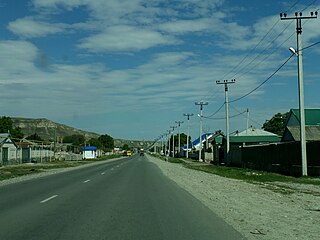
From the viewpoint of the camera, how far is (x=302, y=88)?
34.6m

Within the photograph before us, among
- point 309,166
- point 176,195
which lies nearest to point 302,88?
point 309,166

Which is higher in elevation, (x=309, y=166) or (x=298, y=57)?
(x=298, y=57)

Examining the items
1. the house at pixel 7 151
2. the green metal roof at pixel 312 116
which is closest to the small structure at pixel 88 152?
the house at pixel 7 151

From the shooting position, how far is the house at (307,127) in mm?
52281

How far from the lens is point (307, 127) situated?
54156 mm

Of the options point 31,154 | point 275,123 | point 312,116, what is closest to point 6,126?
point 31,154

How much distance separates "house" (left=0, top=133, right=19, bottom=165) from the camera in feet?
212

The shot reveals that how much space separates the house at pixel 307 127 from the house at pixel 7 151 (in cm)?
3432

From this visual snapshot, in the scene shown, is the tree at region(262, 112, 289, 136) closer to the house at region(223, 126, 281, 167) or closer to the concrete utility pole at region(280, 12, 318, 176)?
the house at region(223, 126, 281, 167)

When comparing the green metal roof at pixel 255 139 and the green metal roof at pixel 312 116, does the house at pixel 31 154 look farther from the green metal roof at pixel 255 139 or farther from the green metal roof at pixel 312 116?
the green metal roof at pixel 312 116

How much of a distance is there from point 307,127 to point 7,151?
3959 cm

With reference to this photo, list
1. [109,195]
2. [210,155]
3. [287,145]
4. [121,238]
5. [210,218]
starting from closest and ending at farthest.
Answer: [121,238], [210,218], [109,195], [287,145], [210,155]

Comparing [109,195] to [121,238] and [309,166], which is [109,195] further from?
[309,166]

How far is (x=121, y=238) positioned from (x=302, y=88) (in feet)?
89.5
